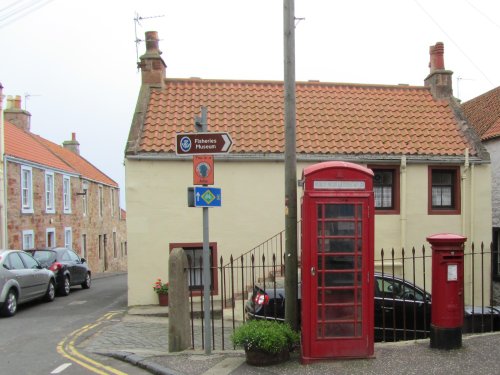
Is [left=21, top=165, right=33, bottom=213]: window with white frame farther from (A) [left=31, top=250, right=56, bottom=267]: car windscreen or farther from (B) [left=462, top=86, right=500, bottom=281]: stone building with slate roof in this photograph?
(B) [left=462, top=86, right=500, bottom=281]: stone building with slate roof

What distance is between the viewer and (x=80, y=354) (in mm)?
7492

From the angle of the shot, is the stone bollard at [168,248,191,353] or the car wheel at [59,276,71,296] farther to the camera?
the car wheel at [59,276,71,296]

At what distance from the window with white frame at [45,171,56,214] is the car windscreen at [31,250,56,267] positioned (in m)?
8.71

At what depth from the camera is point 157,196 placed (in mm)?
11922

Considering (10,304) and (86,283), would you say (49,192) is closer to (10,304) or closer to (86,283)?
(86,283)

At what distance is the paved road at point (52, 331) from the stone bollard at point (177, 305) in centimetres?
70

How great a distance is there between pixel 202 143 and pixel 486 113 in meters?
15.5

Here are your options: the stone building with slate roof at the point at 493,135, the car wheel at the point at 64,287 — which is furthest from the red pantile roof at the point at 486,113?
the car wheel at the point at 64,287

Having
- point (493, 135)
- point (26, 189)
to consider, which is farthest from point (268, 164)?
point (26, 189)

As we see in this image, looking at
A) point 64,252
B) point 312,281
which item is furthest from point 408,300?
point 64,252

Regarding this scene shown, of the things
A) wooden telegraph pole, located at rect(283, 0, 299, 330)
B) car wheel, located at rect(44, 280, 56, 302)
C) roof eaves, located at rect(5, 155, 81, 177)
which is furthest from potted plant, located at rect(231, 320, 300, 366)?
roof eaves, located at rect(5, 155, 81, 177)

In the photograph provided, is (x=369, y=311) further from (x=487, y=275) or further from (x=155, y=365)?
(x=487, y=275)

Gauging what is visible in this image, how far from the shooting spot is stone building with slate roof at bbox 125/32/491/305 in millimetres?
11898

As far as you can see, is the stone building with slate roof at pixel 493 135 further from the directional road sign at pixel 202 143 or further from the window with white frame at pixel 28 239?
the window with white frame at pixel 28 239
